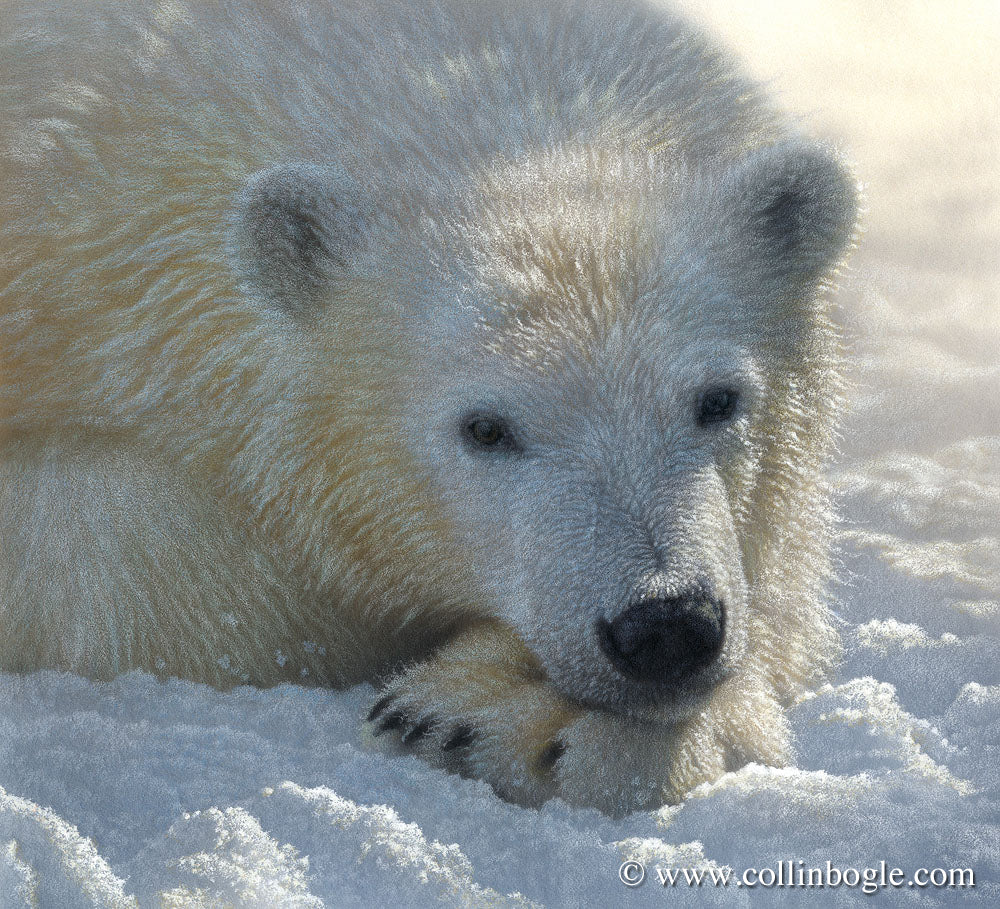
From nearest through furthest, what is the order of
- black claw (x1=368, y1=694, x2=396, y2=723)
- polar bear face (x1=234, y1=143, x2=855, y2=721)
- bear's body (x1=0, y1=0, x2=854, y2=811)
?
polar bear face (x1=234, y1=143, x2=855, y2=721)
bear's body (x1=0, y1=0, x2=854, y2=811)
black claw (x1=368, y1=694, x2=396, y2=723)

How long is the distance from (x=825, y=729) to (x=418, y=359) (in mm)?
1122

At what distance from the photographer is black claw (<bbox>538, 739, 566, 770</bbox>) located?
229 cm

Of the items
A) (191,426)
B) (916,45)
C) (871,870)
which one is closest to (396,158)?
(191,426)

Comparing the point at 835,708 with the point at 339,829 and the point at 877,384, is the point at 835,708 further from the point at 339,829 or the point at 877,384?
the point at 339,829

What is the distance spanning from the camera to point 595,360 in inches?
91.4

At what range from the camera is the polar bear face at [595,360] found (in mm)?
2197

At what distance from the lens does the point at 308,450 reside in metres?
2.60

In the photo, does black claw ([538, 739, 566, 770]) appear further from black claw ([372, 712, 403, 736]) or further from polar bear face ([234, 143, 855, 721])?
black claw ([372, 712, 403, 736])

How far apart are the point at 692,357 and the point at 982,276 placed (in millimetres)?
671

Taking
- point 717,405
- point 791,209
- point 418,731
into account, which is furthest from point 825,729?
point 791,209

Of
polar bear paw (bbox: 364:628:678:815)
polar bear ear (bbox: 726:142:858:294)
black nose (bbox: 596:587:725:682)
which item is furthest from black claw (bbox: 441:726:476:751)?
polar bear ear (bbox: 726:142:858:294)

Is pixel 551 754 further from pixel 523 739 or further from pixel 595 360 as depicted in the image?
pixel 595 360

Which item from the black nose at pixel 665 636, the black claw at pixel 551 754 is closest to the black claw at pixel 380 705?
the black claw at pixel 551 754

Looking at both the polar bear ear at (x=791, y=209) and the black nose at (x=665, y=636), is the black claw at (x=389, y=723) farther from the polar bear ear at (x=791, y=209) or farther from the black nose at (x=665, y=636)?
the polar bear ear at (x=791, y=209)
